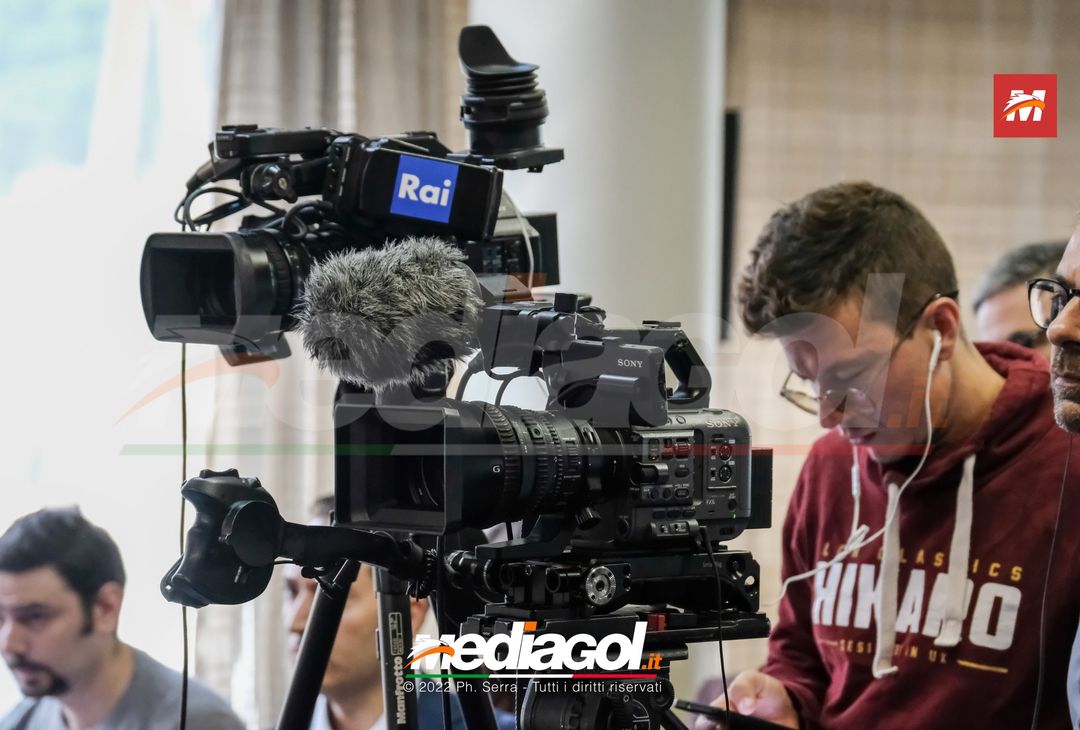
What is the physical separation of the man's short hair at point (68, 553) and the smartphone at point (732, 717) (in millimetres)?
782

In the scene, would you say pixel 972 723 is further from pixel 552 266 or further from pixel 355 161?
pixel 355 161

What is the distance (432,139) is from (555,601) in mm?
535

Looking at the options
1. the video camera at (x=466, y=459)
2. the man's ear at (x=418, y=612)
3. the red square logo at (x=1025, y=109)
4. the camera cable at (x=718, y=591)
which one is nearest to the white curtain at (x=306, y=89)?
the man's ear at (x=418, y=612)

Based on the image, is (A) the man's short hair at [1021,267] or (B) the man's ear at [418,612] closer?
(B) the man's ear at [418,612]

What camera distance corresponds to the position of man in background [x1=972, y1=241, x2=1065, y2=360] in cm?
244

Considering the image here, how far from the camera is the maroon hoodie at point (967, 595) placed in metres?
1.45

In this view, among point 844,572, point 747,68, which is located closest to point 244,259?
point 844,572

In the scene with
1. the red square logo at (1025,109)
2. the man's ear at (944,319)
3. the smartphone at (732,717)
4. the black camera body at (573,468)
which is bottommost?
the smartphone at (732,717)

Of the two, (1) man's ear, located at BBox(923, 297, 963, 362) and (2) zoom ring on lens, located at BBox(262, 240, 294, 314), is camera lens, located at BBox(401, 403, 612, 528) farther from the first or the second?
(1) man's ear, located at BBox(923, 297, 963, 362)

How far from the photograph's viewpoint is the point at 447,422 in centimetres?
103

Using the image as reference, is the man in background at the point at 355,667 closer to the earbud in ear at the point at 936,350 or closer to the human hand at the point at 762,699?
the human hand at the point at 762,699

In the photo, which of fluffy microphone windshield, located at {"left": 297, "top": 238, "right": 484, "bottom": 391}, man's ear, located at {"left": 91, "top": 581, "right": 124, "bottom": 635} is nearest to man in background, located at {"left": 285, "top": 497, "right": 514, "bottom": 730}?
man's ear, located at {"left": 91, "top": 581, "right": 124, "bottom": 635}

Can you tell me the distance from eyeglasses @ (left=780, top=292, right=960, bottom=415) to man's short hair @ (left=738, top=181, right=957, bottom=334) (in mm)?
11

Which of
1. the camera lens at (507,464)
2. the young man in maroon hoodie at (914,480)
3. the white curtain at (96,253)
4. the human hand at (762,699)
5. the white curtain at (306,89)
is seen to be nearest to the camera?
the camera lens at (507,464)
